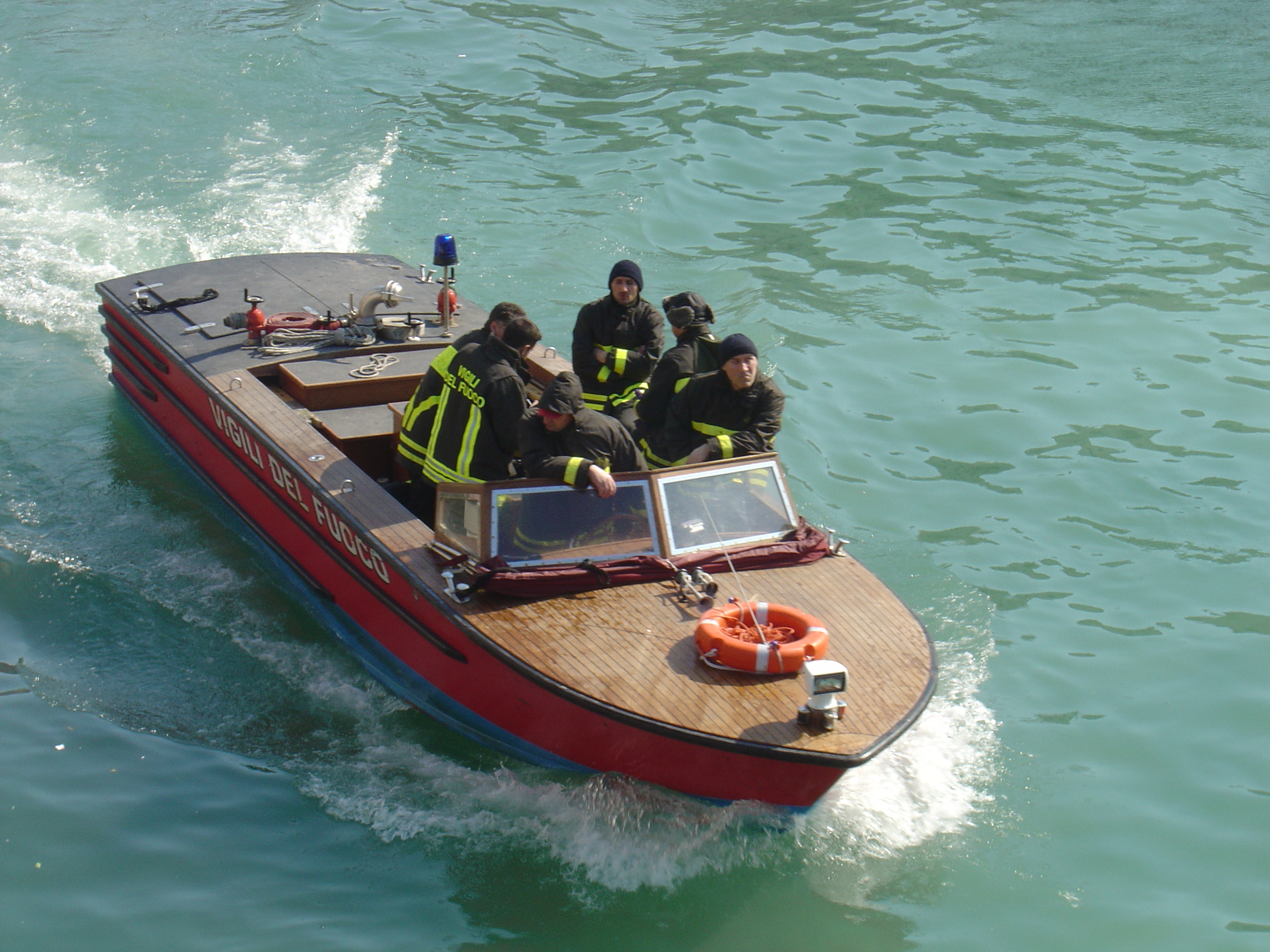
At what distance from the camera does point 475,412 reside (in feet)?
18.5

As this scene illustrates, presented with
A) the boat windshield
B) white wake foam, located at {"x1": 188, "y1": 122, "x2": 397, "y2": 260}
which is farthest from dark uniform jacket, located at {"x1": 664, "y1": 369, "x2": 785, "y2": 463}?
white wake foam, located at {"x1": 188, "y1": 122, "x2": 397, "y2": 260}

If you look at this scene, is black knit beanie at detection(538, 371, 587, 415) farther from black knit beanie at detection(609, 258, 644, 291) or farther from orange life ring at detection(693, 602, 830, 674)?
black knit beanie at detection(609, 258, 644, 291)

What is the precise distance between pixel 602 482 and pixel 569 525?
0.28 metres

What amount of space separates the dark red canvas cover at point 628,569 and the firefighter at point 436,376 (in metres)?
1.12

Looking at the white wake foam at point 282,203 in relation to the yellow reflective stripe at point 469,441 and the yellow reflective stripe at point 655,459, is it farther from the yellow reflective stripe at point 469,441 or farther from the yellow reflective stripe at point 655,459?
the yellow reflective stripe at point 469,441

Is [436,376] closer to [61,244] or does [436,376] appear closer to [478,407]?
[478,407]

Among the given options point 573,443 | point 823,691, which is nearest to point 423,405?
point 573,443

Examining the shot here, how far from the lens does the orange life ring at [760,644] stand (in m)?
4.72

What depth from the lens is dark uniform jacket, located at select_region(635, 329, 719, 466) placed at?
6402mm

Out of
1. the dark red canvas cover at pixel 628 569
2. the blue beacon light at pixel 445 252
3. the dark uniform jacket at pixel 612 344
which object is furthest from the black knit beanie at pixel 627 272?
the dark red canvas cover at pixel 628 569

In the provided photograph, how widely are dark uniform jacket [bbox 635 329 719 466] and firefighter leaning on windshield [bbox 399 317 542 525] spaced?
936 mm

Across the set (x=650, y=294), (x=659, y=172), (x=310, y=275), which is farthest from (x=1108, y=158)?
(x=310, y=275)

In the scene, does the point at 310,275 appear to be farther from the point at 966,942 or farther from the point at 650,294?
the point at 966,942

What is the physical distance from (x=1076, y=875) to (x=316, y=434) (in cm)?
458
